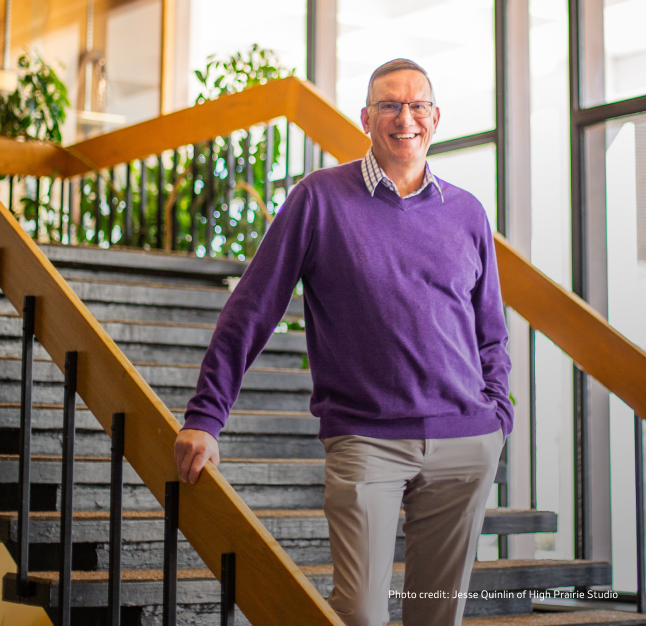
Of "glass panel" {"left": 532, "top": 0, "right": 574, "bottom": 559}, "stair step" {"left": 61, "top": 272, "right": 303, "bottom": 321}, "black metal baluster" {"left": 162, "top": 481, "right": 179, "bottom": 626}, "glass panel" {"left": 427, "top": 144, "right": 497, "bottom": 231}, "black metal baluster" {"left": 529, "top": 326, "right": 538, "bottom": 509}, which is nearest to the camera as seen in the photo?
"black metal baluster" {"left": 162, "top": 481, "right": 179, "bottom": 626}

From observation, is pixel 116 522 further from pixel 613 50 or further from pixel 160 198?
pixel 613 50

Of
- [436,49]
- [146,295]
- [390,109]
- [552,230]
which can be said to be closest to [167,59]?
[436,49]


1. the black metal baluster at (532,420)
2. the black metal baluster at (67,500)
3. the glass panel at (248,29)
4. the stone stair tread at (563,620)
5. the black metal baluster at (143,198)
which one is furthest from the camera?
the glass panel at (248,29)

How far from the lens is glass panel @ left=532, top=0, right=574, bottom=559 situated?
4527mm

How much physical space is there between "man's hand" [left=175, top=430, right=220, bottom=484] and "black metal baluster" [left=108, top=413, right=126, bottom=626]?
0.27 meters

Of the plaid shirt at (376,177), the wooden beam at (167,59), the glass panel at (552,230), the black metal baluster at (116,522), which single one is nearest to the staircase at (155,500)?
the black metal baluster at (116,522)

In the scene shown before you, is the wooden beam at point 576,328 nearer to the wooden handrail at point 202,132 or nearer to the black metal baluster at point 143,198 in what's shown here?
the wooden handrail at point 202,132

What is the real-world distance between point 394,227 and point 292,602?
711mm

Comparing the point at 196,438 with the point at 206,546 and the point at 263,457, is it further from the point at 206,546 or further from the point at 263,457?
the point at 263,457

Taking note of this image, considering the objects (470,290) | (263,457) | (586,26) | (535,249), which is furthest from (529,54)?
(470,290)

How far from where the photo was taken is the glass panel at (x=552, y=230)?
4527mm

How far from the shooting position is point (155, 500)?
9.22 feet

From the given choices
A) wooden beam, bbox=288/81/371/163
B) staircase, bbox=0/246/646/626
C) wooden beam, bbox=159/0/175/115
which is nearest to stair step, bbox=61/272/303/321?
staircase, bbox=0/246/646/626

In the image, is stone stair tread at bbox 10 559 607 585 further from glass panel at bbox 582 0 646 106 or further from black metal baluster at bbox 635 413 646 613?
glass panel at bbox 582 0 646 106
